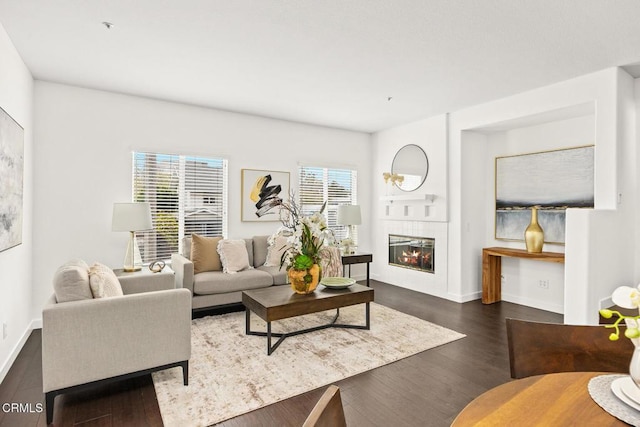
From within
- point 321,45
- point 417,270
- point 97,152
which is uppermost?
point 321,45

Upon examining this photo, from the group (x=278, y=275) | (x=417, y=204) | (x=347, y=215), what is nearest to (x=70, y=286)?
(x=278, y=275)

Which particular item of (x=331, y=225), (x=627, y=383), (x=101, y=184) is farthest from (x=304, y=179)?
(x=627, y=383)

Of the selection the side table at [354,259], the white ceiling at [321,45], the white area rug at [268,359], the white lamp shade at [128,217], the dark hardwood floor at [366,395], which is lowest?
the dark hardwood floor at [366,395]

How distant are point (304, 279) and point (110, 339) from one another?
1653 mm

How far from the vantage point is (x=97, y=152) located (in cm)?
423

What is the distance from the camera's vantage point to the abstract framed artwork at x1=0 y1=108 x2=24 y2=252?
2695 mm

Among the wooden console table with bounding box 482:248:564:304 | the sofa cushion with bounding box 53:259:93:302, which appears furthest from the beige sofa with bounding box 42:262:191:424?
the wooden console table with bounding box 482:248:564:304

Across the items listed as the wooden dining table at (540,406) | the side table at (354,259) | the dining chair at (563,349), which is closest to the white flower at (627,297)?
the wooden dining table at (540,406)

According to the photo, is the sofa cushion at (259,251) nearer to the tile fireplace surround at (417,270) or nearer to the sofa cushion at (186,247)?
the sofa cushion at (186,247)

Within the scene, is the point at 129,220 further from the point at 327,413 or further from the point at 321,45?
the point at 327,413

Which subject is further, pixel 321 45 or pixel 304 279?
pixel 304 279

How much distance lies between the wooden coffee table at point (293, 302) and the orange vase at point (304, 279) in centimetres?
6

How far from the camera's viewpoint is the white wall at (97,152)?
3939 mm

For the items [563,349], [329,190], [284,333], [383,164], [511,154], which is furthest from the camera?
[383,164]
